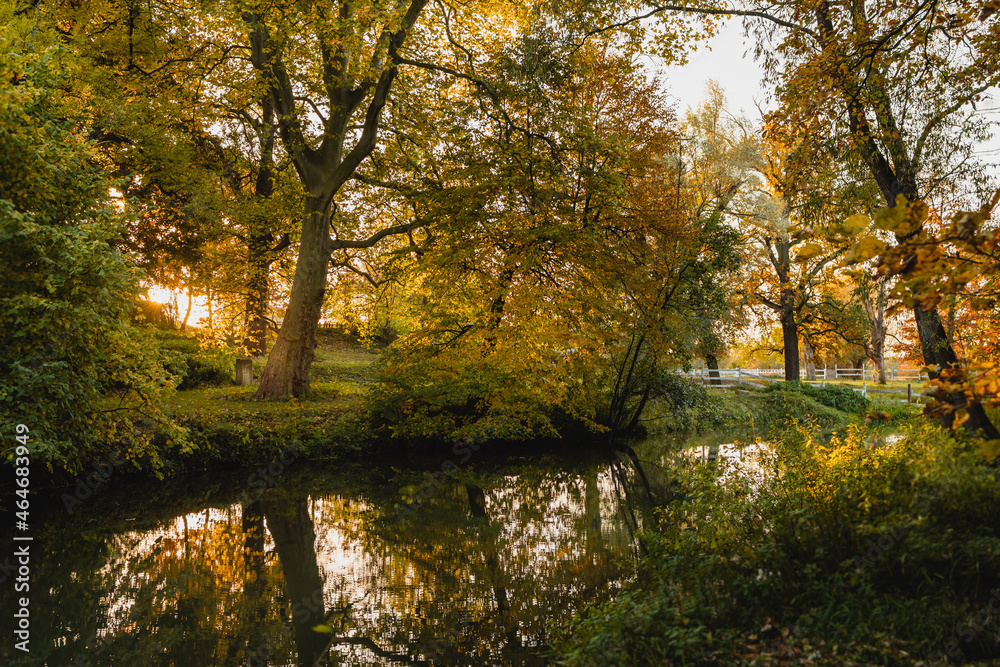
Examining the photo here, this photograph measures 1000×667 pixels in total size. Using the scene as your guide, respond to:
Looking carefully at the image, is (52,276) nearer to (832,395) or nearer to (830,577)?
(830,577)

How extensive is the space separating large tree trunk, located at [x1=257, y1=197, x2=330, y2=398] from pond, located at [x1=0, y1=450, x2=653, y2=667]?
10.5 ft

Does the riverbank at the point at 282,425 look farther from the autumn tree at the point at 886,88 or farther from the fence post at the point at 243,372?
the autumn tree at the point at 886,88

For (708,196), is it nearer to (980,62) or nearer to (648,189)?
(648,189)

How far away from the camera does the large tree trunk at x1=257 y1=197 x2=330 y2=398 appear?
13781 millimetres

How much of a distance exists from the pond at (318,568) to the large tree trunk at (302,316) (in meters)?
3.20

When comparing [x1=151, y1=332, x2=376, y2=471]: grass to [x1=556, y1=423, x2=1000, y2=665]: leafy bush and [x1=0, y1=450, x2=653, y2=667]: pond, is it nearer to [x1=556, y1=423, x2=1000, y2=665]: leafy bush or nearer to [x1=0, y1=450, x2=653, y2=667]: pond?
[x1=0, y1=450, x2=653, y2=667]: pond

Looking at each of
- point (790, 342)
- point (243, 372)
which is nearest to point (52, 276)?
point (243, 372)

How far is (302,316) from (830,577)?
39.8 feet

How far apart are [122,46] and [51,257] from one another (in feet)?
32.4

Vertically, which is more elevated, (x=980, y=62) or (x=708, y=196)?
(x=708, y=196)

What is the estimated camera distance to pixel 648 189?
14.8m

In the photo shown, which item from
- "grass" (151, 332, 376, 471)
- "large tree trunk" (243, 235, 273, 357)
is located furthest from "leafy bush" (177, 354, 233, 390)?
"grass" (151, 332, 376, 471)

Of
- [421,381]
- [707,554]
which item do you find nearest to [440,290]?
[421,381]

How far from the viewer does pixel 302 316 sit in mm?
13898
